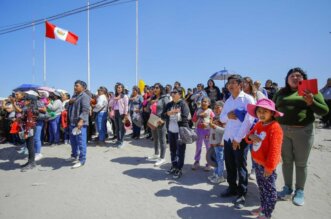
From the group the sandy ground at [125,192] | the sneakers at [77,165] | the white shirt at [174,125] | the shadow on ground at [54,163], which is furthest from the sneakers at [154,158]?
the shadow on ground at [54,163]

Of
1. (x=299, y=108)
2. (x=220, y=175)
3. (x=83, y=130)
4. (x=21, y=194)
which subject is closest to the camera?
(x=299, y=108)

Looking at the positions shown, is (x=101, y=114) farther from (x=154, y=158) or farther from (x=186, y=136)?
(x=186, y=136)

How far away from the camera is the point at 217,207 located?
3.87 m

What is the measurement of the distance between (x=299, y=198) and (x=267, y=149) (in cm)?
149

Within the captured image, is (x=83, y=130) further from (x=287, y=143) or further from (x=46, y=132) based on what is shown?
(x=287, y=143)

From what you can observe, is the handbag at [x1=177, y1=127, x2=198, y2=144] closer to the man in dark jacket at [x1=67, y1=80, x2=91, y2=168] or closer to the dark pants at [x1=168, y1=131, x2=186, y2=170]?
the dark pants at [x1=168, y1=131, x2=186, y2=170]

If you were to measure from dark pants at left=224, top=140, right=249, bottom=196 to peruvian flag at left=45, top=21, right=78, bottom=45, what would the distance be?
15.1 m

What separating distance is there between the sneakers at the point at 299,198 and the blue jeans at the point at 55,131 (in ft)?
27.5

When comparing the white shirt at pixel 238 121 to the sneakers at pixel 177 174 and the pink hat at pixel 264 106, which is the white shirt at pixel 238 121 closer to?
the pink hat at pixel 264 106

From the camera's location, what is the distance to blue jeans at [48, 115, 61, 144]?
29.1 ft

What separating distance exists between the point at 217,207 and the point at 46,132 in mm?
8206

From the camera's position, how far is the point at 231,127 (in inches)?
153

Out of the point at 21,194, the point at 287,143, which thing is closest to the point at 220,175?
the point at 287,143

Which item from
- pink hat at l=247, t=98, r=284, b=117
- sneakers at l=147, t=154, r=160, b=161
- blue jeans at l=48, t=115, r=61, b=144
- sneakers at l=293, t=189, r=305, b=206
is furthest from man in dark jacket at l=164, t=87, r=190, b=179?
blue jeans at l=48, t=115, r=61, b=144
